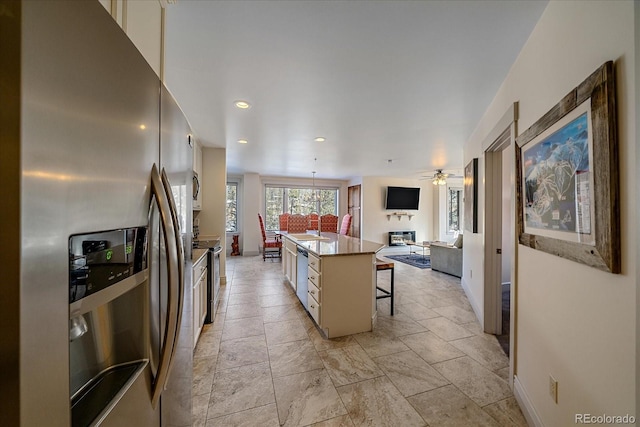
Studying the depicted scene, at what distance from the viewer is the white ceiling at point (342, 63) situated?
4.85ft

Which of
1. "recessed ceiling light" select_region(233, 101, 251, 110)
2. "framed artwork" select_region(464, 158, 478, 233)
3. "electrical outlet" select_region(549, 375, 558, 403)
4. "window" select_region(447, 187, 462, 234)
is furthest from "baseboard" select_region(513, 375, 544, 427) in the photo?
"window" select_region(447, 187, 462, 234)

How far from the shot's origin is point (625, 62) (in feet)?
3.07

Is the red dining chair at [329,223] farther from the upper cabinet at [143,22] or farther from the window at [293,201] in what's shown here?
the upper cabinet at [143,22]

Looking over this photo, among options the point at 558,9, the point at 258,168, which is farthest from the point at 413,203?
→ the point at 558,9

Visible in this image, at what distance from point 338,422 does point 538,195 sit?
185 cm

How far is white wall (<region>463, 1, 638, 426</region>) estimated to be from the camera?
925mm

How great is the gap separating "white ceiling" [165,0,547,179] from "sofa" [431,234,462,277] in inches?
97.7

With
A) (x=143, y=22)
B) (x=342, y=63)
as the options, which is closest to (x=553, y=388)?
(x=342, y=63)

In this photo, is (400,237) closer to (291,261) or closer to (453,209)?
(453,209)

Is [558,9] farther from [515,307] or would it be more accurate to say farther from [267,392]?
[267,392]

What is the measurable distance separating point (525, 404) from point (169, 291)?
225 centimetres

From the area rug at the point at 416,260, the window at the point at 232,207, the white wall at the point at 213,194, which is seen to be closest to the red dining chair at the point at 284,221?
the window at the point at 232,207

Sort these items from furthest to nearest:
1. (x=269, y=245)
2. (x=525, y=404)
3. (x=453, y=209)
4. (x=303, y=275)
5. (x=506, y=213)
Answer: (x=453, y=209), (x=269, y=245), (x=506, y=213), (x=303, y=275), (x=525, y=404)

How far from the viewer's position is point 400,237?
28.0 ft
